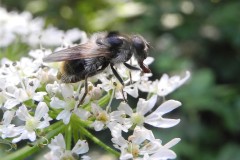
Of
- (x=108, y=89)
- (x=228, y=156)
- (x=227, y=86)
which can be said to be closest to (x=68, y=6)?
(x=227, y=86)

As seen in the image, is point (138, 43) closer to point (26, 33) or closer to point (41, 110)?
point (41, 110)

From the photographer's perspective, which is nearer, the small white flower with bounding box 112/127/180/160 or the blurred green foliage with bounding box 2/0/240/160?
the small white flower with bounding box 112/127/180/160

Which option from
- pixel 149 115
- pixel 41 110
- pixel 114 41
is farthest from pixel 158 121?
pixel 41 110

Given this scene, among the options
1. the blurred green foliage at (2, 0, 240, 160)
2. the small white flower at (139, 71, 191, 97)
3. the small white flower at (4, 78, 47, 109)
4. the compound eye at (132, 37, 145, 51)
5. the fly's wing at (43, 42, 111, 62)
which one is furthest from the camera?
the blurred green foliage at (2, 0, 240, 160)

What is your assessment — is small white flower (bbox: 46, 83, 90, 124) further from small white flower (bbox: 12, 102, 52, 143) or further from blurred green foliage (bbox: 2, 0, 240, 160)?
blurred green foliage (bbox: 2, 0, 240, 160)

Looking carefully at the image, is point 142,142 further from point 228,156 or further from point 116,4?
point 116,4

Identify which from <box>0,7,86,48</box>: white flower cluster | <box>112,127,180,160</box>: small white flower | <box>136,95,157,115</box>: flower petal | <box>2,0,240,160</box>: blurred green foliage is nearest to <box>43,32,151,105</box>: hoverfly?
<box>136,95,157,115</box>: flower petal

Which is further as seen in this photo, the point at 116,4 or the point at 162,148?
the point at 116,4
